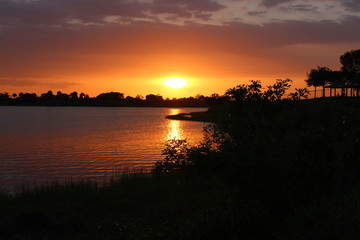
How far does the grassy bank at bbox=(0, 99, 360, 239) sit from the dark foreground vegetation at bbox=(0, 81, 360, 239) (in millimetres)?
33

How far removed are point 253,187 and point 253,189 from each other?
85 mm

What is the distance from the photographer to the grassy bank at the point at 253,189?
10.5 metres

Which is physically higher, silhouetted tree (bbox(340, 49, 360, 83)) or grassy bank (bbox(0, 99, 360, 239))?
silhouetted tree (bbox(340, 49, 360, 83))

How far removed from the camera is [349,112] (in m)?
12.4

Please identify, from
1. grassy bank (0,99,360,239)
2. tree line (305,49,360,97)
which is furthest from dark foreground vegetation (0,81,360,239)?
tree line (305,49,360,97)

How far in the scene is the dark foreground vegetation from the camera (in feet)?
34.4

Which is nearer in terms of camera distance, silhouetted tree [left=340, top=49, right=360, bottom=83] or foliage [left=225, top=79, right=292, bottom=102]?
foliage [left=225, top=79, right=292, bottom=102]

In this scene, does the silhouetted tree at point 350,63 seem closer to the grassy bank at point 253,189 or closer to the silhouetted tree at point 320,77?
the silhouetted tree at point 320,77

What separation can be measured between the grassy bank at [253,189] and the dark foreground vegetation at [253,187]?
0.11ft

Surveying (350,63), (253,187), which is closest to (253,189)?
(253,187)

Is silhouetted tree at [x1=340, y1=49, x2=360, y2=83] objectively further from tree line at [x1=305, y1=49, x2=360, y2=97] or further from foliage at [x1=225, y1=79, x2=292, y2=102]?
foliage at [x1=225, y1=79, x2=292, y2=102]

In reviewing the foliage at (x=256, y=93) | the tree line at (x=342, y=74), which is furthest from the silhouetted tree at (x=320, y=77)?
the foliage at (x=256, y=93)

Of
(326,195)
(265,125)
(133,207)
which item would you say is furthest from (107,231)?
(326,195)

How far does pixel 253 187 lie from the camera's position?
11.9 metres
